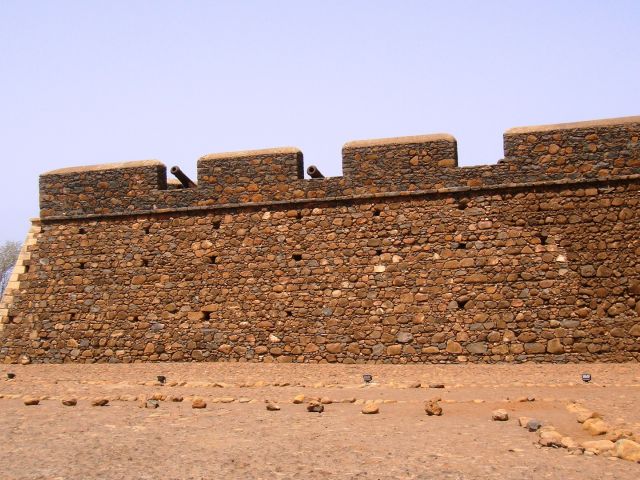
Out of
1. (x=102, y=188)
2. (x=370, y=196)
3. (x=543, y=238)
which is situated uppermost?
(x=102, y=188)

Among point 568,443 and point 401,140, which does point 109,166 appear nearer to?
point 401,140

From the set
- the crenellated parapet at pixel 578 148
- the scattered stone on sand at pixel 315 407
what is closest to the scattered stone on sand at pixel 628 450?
the scattered stone on sand at pixel 315 407

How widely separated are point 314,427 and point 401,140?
25.1ft

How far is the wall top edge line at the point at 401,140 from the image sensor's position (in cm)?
1367

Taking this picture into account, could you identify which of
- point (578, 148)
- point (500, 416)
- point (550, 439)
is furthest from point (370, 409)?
point (578, 148)

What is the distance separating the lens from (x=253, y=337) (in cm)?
1400

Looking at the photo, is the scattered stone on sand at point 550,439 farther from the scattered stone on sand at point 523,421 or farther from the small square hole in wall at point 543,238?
the small square hole in wall at point 543,238

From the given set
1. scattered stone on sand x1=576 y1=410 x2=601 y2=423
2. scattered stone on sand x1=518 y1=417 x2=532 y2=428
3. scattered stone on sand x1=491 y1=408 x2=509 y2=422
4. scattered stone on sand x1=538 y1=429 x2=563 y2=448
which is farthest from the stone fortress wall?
scattered stone on sand x1=538 y1=429 x2=563 y2=448

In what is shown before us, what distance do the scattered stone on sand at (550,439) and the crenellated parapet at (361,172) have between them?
25.1 feet

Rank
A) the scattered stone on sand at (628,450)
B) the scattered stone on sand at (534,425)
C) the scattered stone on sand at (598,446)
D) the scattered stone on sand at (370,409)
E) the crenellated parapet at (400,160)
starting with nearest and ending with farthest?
the scattered stone on sand at (628,450)
the scattered stone on sand at (598,446)
the scattered stone on sand at (534,425)
the scattered stone on sand at (370,409)
the crenellated parapet at (400,160)

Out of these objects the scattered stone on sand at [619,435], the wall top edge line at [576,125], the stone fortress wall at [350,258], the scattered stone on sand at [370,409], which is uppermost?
the wall top edge line at [576,125]

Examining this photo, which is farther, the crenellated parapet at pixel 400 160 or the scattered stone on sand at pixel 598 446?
the crenellated parapet at pixel 400 160

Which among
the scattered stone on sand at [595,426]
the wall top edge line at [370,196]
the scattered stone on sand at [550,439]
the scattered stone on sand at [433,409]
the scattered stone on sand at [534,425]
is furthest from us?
the wall top edge line at [370,196]

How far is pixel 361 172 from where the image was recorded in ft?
45.7
